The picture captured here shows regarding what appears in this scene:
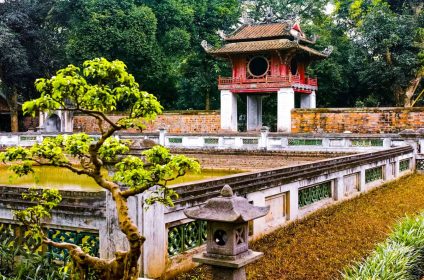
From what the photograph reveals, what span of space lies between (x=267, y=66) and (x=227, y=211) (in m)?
27.7

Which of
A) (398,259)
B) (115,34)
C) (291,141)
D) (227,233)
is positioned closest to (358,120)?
(291,141)

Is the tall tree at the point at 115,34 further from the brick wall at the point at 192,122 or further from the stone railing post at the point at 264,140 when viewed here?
the stone railing post at the point at 264,140

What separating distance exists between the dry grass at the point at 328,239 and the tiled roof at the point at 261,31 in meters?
20.5

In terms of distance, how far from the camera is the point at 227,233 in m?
4.94

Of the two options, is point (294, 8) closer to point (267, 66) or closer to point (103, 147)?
point (267, 66)

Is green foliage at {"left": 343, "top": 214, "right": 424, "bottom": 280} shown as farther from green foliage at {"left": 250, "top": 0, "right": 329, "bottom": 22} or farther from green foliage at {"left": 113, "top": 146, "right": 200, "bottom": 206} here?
green foliage at {"left": 250, "top": 0, "right": 329, "bottom": 22}

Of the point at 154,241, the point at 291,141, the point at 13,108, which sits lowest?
the point at 154,241

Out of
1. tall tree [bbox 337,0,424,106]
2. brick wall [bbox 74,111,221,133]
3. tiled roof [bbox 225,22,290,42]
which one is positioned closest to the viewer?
tiled roof [bbox 225,22,290,42]

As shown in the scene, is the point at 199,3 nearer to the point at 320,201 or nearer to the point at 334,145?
the point at 334,145

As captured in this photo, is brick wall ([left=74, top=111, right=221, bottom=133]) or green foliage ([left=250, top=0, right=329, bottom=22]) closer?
brick wall ([left=74, top=111, right=221, bottom=133])

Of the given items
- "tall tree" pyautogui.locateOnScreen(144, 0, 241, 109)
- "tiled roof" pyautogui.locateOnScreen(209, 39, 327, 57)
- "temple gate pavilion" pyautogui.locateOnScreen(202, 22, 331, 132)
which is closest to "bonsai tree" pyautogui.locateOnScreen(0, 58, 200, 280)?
"temple gate pavilion" pyautogui.locateOnScreen(202, 22, 331, 132)

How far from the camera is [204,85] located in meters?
36.4

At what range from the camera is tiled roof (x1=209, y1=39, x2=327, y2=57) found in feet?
98.3

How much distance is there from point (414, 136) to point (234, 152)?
760cm
